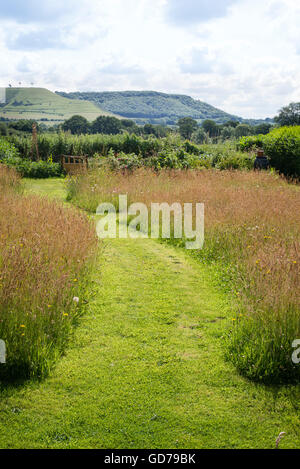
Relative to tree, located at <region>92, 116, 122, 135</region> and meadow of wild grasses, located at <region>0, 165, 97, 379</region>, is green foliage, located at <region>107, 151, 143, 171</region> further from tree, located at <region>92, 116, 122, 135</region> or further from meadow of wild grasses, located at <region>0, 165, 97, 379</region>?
tree, located at <region>92, 116, 122, 135</region>

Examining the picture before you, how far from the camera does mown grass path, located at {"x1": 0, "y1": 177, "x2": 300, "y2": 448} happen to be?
2.79 m

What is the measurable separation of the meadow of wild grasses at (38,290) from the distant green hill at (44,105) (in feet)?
278

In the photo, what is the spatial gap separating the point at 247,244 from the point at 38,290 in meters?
3.79

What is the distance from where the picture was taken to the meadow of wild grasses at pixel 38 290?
343 centimetres

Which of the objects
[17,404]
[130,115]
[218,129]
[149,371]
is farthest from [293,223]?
[130,115]

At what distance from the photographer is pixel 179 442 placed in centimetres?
273

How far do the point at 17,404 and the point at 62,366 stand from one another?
574mm

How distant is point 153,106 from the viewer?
90.9 metres

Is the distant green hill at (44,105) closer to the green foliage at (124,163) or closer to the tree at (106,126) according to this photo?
the tree at (106,126)

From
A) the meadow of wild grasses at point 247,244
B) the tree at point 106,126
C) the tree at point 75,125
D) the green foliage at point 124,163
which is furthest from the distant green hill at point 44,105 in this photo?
the meadow of wild grasses at point 247,244

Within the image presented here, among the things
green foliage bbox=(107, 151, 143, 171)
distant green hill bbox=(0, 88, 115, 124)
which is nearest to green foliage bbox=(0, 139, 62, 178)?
green foliage bbox=(107, 151, 143, 171)

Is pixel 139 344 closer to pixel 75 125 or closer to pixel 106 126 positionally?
pixel 106 126

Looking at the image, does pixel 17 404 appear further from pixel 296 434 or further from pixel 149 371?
pixel 296 434

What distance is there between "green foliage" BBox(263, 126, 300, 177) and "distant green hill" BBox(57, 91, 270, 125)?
66.2m
